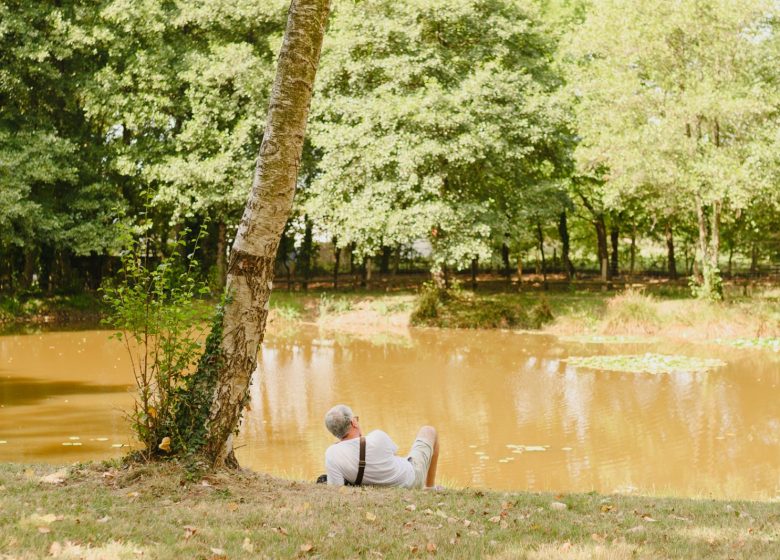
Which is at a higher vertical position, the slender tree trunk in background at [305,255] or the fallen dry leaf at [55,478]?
the slender tree trunk in background at [305,255]

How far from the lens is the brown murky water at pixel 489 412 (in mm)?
10641

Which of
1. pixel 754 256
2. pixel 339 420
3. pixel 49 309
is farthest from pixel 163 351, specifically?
pixel 754 256

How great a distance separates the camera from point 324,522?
5.47 metres

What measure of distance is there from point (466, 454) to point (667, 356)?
34.0 feet

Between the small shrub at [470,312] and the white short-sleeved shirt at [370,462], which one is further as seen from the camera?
the small shrub at [470,312]

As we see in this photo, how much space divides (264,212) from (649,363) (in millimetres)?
14402

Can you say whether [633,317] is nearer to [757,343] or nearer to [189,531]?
[757,343]

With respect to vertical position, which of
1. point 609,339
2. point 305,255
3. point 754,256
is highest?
point 305,255

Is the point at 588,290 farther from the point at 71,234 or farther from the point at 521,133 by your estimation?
the point at 71,234

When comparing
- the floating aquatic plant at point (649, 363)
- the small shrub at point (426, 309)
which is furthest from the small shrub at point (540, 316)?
the floating aquatic plant at point (649, 363)

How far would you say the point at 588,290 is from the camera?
36.4 metres

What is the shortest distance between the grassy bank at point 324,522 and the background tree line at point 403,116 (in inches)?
717

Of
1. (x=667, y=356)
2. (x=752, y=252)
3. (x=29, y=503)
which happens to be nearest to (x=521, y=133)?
(x=667, y=356)

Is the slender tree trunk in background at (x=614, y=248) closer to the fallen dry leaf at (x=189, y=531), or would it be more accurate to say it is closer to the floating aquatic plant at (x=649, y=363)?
the floating aquatic plant at (x=649, y=363)
